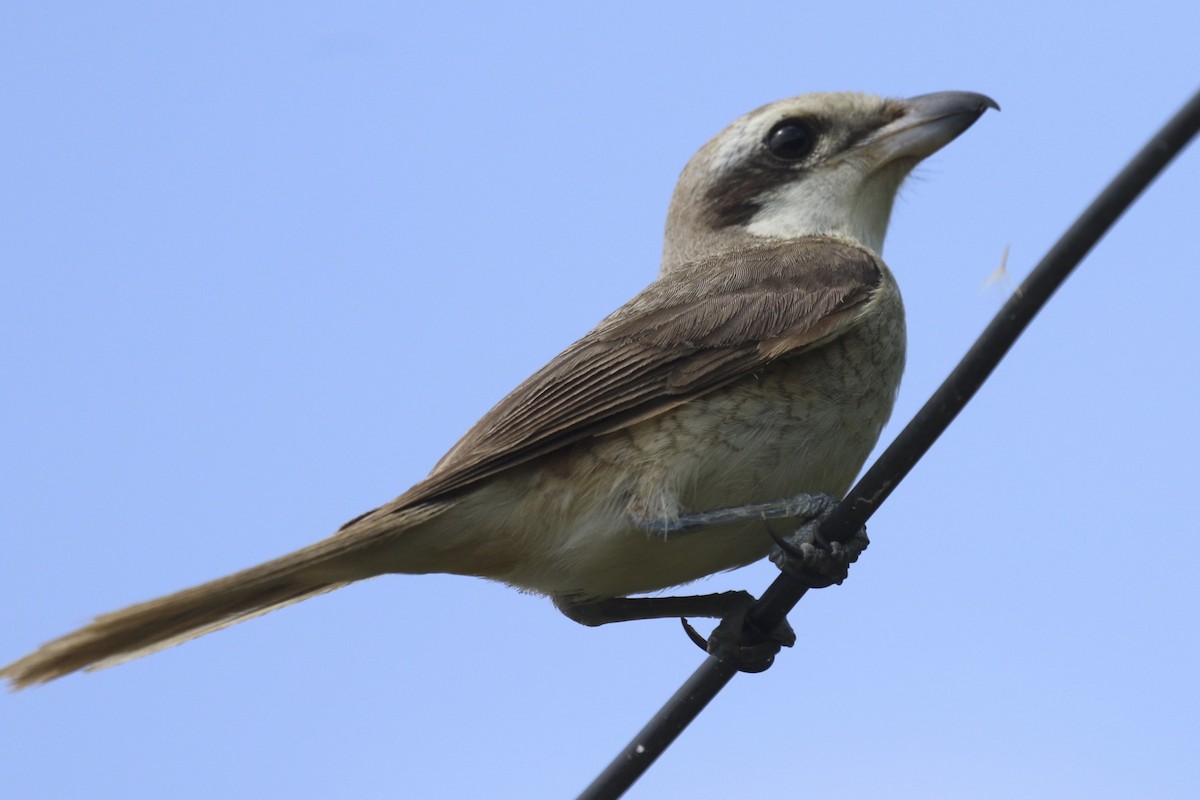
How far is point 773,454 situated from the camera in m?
4.93

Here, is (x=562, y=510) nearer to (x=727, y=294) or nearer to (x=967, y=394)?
(x=727, y=294)

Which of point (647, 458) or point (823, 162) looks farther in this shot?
point (823, 162)

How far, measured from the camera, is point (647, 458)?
195 inches

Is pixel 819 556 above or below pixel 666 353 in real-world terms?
below

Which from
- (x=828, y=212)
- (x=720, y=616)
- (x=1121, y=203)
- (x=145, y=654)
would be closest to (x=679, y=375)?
(x=720, y=616)

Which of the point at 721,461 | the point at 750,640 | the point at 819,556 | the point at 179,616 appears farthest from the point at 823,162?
the point at 179,616

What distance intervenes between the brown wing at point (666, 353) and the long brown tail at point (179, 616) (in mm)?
381

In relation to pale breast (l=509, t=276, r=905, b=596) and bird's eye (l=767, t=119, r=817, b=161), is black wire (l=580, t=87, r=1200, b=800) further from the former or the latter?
bird's eye (l=767, t=119, r=817, b=161)

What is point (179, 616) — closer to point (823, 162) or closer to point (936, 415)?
point (936, 415)

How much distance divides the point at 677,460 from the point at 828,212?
1.75 m

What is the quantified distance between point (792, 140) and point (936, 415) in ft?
9.77

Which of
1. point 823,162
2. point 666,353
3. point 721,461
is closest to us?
point 721,461

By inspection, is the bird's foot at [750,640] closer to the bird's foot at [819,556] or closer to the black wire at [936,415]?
the black wire at [936,415]

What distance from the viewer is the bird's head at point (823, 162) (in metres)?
6.21
